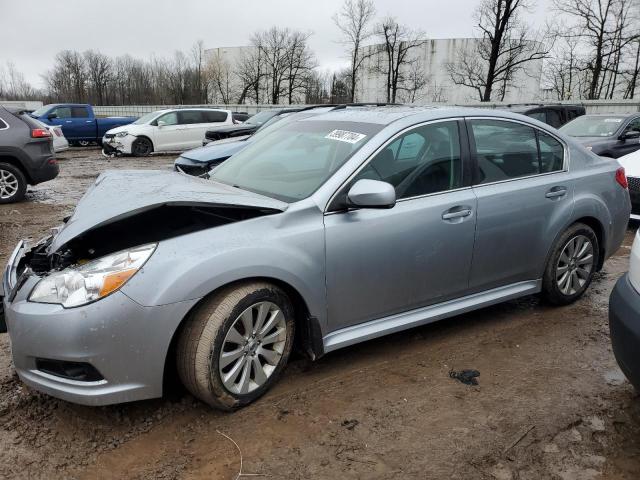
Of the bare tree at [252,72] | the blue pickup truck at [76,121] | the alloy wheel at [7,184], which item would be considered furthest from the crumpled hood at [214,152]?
the bare tree at [252,72]

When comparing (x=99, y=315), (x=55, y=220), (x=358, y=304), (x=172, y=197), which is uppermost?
(x=172, y=197)

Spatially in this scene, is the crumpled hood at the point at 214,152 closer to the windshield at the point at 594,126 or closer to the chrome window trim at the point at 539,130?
the chrome window trim at the point at 539,130

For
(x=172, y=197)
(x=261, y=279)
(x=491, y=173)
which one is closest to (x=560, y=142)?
(x=491, y=173)

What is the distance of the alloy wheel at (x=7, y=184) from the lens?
916 cm

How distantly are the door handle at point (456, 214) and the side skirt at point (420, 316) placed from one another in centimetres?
60

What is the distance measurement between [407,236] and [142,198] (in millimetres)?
1582

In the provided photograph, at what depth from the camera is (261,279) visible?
277cm

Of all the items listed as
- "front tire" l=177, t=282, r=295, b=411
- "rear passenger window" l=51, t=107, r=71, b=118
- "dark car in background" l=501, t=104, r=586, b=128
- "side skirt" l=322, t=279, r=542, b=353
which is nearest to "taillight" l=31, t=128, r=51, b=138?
"front tire" l=177, t=282, r=295, b=411

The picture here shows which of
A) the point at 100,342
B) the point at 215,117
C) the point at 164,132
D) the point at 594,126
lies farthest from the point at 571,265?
the point at 215,117

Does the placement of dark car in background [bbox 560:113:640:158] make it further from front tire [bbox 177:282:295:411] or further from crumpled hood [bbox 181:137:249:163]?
front tire [bbox 177:282:295:411]

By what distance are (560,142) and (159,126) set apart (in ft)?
51.6

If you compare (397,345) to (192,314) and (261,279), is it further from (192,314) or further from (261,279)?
(192,314)

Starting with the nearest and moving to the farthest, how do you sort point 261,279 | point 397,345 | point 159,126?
1. point 261,279
2. point 397,345
3. point 159,126

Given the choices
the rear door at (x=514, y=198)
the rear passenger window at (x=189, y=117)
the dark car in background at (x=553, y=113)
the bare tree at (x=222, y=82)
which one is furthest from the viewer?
the bare tree at (x=222, y=82)
